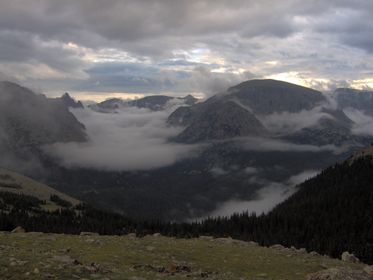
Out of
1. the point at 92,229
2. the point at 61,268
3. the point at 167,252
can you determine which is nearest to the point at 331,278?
the point at 61,268

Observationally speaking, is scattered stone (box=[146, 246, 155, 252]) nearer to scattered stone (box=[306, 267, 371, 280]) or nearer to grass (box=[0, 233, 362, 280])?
grass (box=[0, 233, 362, 280])

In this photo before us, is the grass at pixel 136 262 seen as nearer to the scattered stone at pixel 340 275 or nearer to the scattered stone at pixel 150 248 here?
the scattered stone at pixel 150 248

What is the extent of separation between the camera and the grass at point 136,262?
3575 cm

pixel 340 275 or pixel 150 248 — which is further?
pixel 150 248

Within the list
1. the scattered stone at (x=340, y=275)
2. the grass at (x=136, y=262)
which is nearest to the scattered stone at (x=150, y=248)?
the grass at (x=136, y=262)

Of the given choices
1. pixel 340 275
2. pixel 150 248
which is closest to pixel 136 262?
pixel 150 248

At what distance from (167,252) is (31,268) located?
31.9m

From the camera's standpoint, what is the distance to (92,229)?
553ft

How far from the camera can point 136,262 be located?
2040 inches

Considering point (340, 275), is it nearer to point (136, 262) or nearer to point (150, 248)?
point (136, 262)

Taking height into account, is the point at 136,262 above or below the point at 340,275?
below

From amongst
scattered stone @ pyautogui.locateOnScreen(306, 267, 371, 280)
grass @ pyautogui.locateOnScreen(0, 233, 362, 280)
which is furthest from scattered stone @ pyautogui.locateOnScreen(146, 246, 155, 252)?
scattered stone @ pyautogui.locateOnScreen(306, 267, 371, 280)

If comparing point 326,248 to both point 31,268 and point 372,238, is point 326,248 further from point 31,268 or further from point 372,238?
point 31,268

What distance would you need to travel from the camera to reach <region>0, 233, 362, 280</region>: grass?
117 ft
